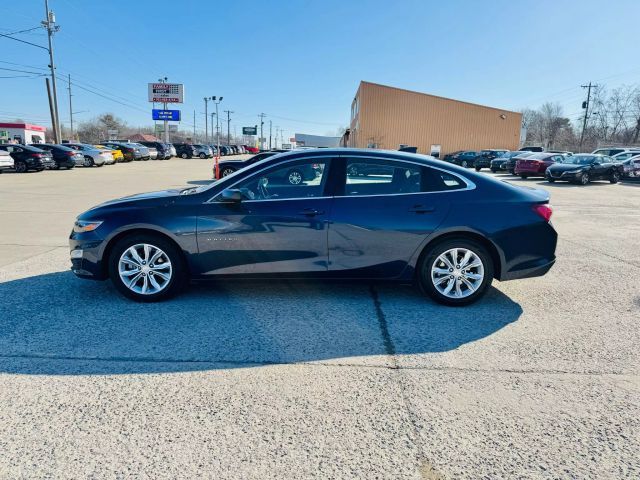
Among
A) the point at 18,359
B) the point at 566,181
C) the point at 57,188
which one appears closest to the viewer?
the point at 18,359

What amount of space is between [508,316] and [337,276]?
1711mm

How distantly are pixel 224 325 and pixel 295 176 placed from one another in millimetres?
1660

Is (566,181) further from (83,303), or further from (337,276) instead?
(83,303)

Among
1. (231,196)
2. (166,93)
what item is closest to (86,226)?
(231,196)

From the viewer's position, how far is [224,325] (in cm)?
380

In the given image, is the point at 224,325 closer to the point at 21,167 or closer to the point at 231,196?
the point at 231,196


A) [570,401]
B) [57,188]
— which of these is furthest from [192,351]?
[57,188]

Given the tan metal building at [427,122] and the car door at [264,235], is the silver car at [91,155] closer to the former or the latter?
the tan metal building at [427,122]

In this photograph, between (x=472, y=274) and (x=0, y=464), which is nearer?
(x=0, y=464)

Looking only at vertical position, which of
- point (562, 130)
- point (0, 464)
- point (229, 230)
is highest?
point (562, 130)

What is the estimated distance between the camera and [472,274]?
14.1 feet

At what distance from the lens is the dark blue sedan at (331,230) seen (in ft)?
13.7

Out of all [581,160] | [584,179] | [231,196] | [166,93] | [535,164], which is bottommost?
[584,179]

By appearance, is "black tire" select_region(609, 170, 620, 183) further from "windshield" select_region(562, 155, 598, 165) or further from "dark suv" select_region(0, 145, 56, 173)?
"dark suv" select_region(0, 145, 56, 173)
